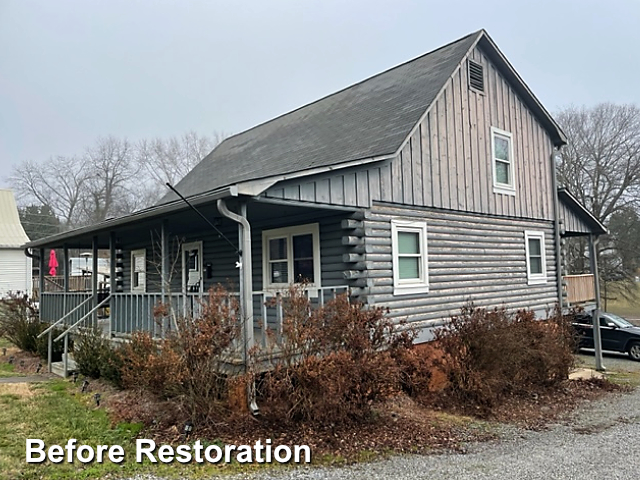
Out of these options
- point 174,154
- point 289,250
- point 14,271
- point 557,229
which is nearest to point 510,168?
point 557,229

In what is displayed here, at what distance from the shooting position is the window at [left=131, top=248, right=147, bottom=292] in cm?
1559

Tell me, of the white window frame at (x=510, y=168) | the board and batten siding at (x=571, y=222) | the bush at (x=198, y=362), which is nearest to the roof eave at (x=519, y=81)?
the white window frame at (x=510, y=168)

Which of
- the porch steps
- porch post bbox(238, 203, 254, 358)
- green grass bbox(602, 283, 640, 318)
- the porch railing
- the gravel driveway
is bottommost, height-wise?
green grass bbox(602, 283, 640, 318)

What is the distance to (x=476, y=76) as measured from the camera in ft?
40.2

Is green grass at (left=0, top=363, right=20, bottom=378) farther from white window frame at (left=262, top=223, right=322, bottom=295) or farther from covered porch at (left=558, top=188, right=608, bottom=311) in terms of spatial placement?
covered porch at (left=558, top=188, right=608, bottom=311)

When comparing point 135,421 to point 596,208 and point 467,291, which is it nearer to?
point 467,291

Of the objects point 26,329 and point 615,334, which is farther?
point 615,334

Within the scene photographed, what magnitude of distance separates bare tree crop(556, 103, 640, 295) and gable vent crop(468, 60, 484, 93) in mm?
21480

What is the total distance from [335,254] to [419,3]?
72.1 feet

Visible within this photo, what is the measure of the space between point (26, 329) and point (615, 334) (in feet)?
59.6

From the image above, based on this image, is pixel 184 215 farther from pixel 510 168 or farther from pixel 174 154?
pixel 174 154

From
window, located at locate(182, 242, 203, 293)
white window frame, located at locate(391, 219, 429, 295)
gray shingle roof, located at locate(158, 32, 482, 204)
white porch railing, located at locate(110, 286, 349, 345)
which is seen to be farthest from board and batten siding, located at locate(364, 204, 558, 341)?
window, located at locate(182, 242, 203, 293)

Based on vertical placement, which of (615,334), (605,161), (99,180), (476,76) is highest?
(99,180)

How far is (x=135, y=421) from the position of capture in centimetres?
659
